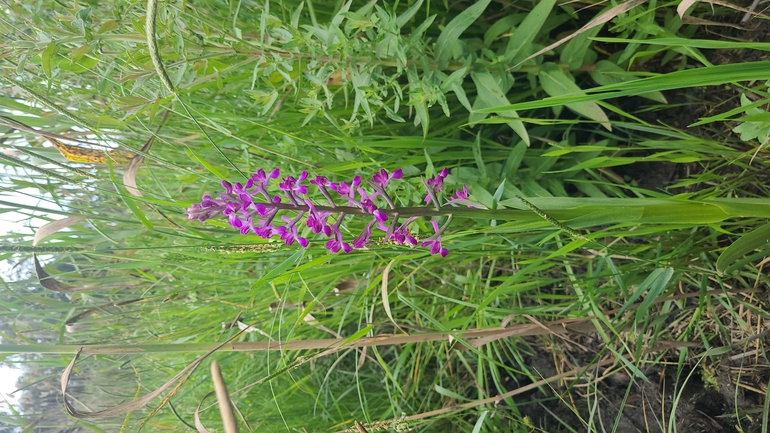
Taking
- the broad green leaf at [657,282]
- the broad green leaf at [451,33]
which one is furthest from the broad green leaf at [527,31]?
the broad green leaf at [657,282]

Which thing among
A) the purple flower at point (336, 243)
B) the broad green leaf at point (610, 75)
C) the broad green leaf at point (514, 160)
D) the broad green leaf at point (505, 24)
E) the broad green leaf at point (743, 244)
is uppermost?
the broad green leaf at point (505, 24)

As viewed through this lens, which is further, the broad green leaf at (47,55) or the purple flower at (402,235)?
the broad green leaf at (47,55)

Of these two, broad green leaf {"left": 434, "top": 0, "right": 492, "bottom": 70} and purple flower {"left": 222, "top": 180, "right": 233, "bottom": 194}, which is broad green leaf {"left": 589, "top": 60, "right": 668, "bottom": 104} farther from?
purple flower {"left": 222, "top": 180, "right": 233, "bottom": 194}

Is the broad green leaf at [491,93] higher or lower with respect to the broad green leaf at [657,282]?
higher

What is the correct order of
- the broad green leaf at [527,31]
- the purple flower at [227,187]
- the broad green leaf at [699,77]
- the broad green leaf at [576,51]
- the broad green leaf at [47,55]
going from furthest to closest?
1. the broad green leaf at [576,51]
2. the broad green leaf at [527,31]
3. the broad green leaf at [47,55]
4. the purple flower at [227,187]
5. the broad green leaf at [699,77]

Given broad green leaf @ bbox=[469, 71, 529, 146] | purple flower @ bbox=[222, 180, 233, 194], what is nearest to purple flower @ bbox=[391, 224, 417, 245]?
purple flower @ bbox=[222, 180, 233, 194]

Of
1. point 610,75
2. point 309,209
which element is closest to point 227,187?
point 309,209

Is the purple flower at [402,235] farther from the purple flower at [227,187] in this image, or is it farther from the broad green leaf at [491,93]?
the broad green leaf at [491,93]

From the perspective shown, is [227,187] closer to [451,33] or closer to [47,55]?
[47,55]
